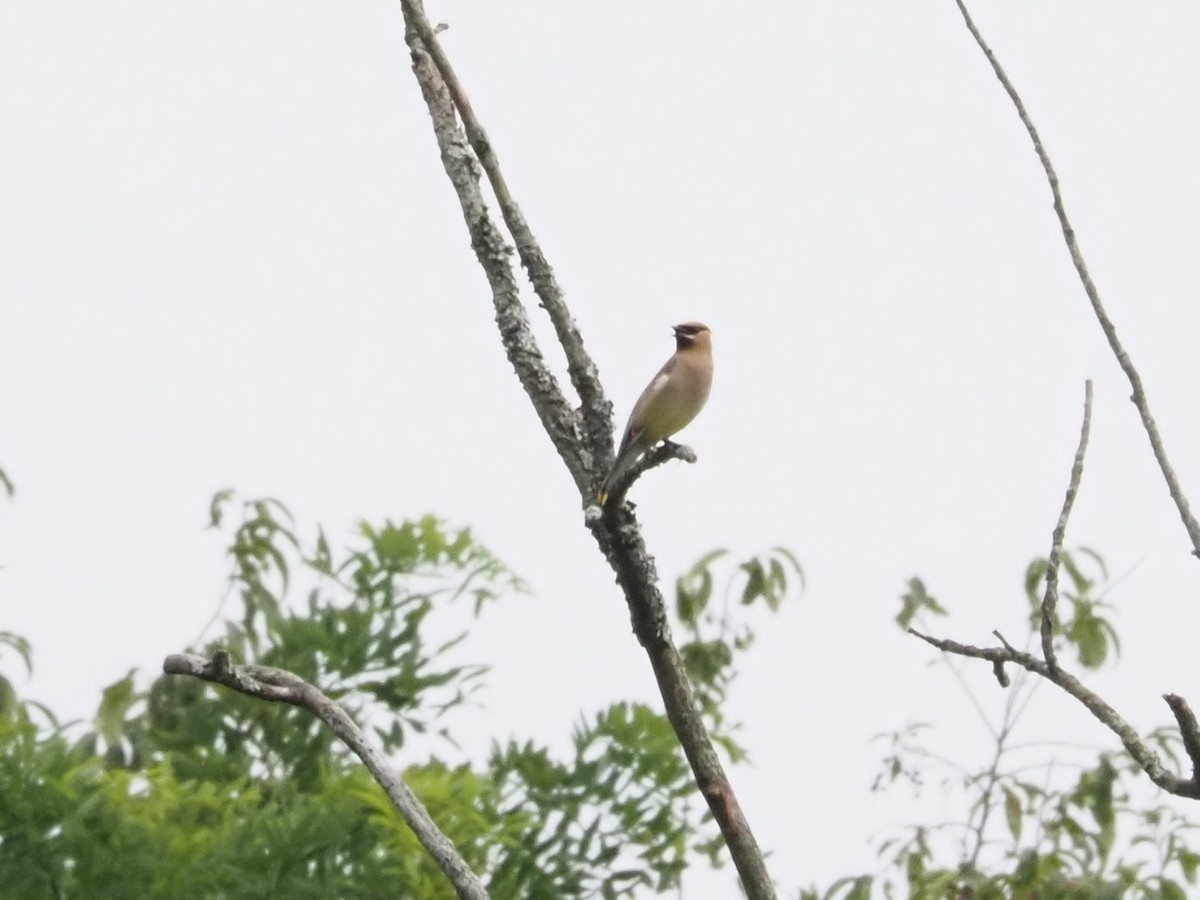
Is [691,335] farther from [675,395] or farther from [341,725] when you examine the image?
[341,725]

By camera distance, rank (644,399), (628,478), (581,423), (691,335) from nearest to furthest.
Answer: (628,478)
(581,423)
(644,399)
(691,335)

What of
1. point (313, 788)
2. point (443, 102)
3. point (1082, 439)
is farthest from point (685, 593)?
point (1082, 439)

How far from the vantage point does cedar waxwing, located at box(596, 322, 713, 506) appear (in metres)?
2.88

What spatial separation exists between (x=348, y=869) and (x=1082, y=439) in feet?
8.04

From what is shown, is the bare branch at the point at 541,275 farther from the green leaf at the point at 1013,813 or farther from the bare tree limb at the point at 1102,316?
the green leaf at the point at 1013,813

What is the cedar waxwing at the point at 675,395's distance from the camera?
2.88 m

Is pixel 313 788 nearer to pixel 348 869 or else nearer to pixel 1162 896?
pixel 348 869

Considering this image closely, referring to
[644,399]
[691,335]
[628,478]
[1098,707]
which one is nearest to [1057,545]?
[1098,707]

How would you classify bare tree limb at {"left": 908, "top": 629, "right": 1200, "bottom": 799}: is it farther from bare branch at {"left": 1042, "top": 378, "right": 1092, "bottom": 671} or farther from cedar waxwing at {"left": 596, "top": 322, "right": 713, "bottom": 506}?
cedar waxwing at {"left": 596, "top": 322, "right": 713, "bottom": 506}

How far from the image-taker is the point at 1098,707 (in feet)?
5.13

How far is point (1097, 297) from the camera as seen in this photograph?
1685 mm

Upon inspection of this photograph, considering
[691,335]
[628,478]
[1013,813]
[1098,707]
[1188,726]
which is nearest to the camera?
[1188,726]

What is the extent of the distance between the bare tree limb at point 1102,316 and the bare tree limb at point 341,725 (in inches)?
28.0

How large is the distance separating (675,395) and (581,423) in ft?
3.56
